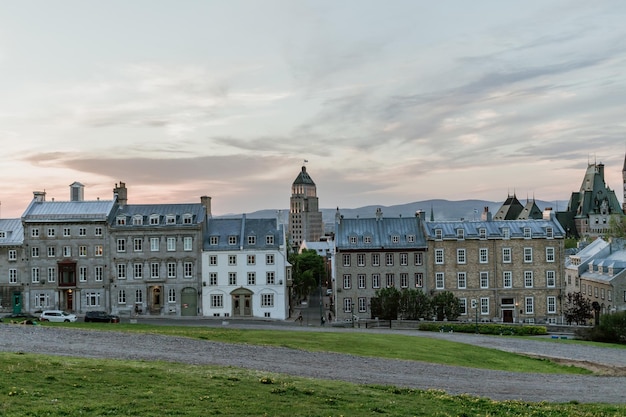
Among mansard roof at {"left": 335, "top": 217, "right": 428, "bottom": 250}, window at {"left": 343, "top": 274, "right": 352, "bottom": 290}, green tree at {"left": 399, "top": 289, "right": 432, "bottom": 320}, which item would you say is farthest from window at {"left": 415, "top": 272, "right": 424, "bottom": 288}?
window at {"left": 343, "top": 274, "right": 352, "bottom": 290}

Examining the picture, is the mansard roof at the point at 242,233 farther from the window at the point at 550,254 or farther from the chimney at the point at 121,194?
the window at the point at 550,254

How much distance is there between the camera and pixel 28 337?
4209cm

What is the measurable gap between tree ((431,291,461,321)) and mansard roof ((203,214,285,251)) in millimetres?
20653

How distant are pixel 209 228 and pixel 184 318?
43.4 ft

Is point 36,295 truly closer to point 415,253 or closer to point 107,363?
point 415,253

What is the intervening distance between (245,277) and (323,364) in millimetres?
48546

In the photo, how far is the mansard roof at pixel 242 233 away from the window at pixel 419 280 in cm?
1788

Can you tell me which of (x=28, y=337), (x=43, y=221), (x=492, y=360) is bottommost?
(x=492, y=360)

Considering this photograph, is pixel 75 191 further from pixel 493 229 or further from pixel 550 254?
pixel 550 254

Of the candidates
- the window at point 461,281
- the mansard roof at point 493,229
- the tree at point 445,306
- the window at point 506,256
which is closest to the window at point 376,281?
the mansard roof at point 493,229

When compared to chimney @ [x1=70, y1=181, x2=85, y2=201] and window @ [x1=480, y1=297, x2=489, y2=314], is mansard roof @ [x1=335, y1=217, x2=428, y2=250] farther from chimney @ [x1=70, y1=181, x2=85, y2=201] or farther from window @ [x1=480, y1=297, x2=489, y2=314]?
chimney @ [x1=70, y1=181, x2=85, y2=201]

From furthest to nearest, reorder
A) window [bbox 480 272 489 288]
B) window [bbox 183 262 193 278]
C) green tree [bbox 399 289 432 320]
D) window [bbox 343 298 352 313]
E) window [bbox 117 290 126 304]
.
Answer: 1. window [bbox 480 272 489 288]
2. window [bbox 343 298 352 313]
3. window [bbox 183 262 193 278]
4. window [bbox 117 290 126 304]
5. green tree [bbox 399 289 432 320]

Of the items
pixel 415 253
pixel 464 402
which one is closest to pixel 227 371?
pixel 464 402

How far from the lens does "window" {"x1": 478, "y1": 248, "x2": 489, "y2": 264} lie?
85.4m
